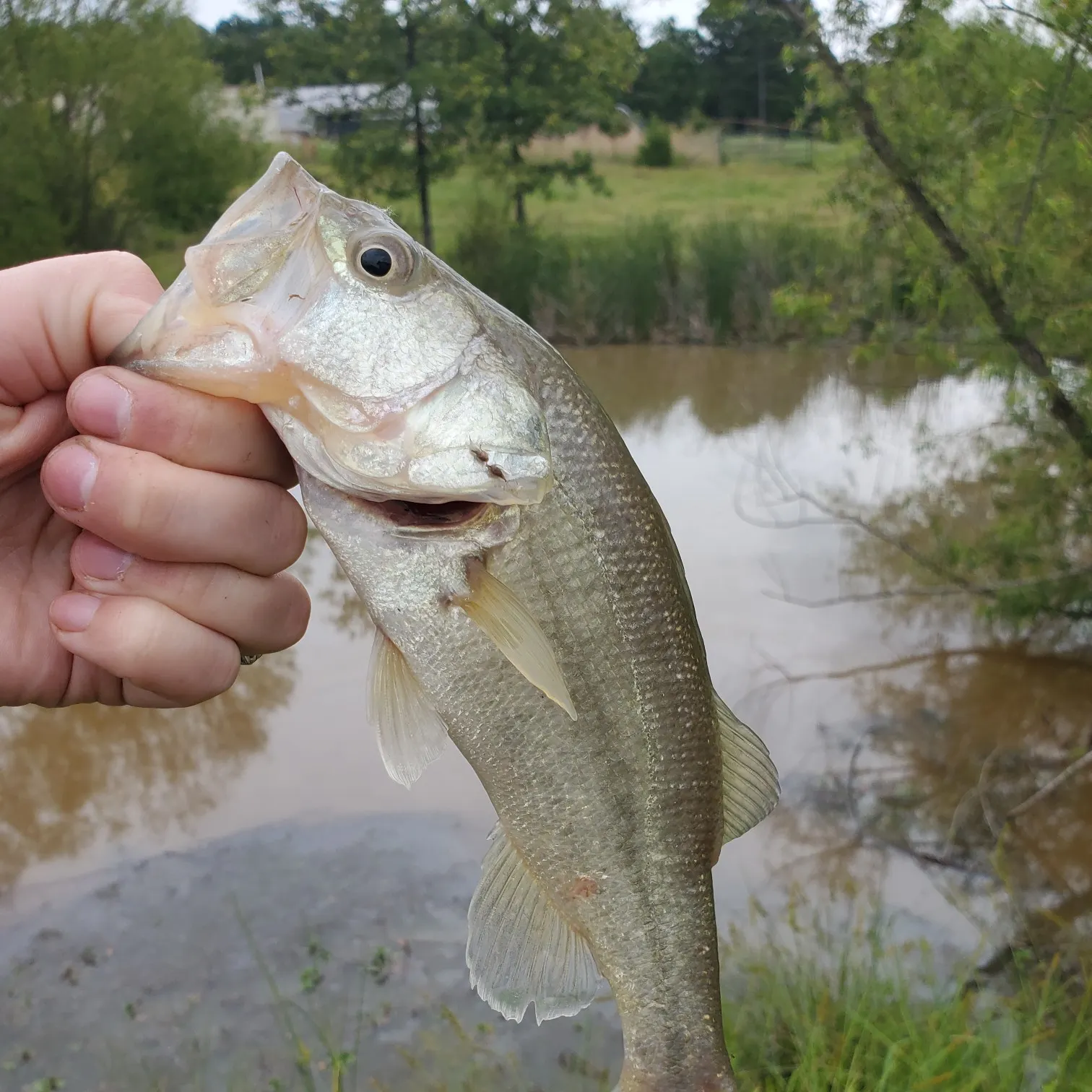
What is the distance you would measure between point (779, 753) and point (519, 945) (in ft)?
14.7

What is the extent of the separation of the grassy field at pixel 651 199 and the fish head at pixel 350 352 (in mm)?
14270

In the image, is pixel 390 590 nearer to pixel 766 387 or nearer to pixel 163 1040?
pixel 163 1040

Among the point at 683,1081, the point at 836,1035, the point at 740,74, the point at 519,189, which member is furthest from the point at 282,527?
the point at 740,74

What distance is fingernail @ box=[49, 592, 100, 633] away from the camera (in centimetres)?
164

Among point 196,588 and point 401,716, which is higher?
point 196,588

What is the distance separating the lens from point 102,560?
5.47 feet

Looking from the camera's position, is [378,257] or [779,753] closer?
[378,257]

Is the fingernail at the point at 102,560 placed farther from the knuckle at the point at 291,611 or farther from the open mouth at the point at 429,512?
the open mouth at the point at 429,512

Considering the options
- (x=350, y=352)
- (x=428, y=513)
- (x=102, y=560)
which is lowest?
(x=102, y=560)

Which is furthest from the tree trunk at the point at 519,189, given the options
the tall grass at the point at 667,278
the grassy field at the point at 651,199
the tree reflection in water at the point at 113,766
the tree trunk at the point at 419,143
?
the tree reflection in water at the point at 113,766

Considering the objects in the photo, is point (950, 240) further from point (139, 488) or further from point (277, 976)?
point (277, 976)

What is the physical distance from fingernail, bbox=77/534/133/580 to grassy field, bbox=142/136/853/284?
14.4 metres

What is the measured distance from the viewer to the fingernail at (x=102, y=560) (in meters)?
1.66

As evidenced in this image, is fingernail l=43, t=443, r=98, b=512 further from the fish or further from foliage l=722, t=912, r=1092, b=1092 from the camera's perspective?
Answer: foliage l=722, t=912, r=1092, b=1092
